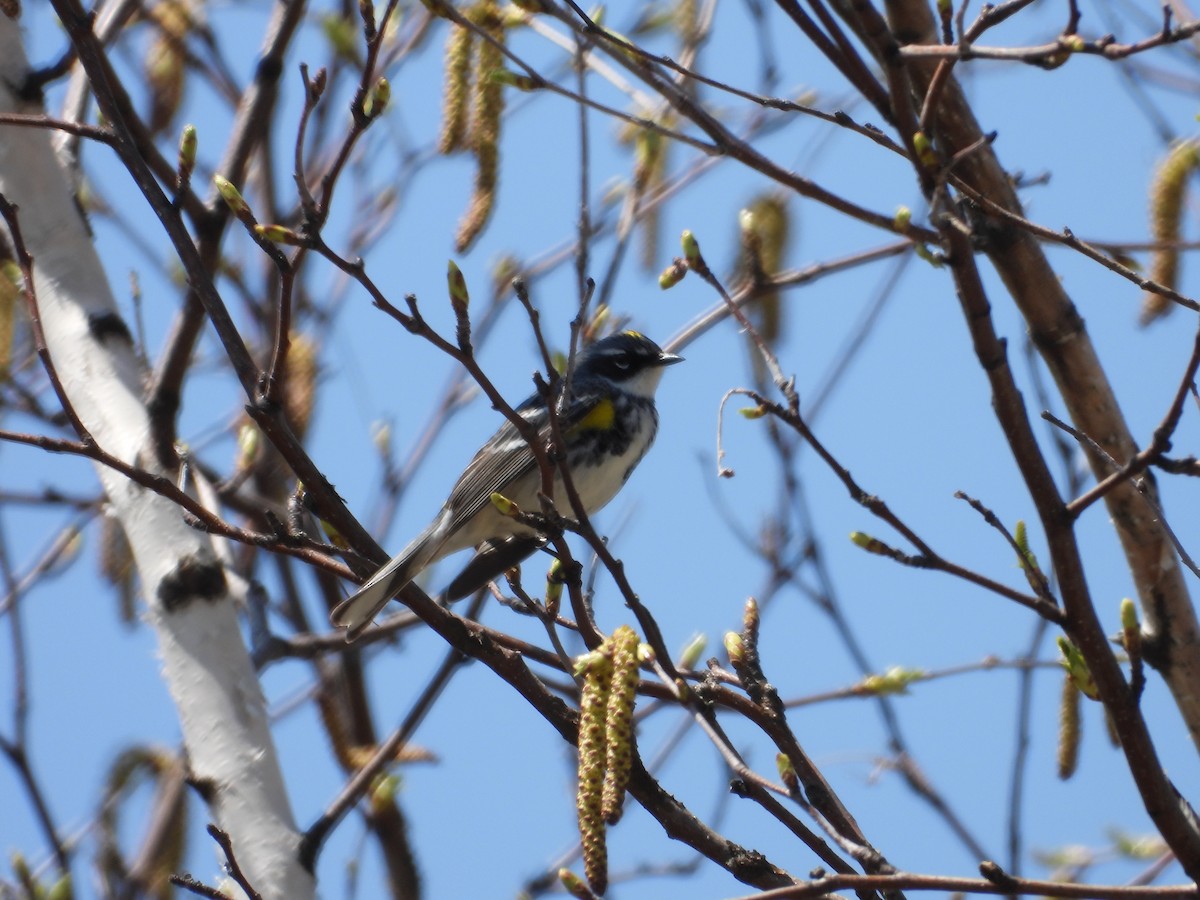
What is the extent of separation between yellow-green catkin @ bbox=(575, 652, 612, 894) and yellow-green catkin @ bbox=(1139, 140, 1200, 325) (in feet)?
7.58

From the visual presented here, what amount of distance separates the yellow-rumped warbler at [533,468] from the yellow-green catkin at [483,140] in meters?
0.64

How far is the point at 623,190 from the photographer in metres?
5.53

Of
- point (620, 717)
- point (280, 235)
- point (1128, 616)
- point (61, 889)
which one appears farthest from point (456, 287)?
point (61, 889)

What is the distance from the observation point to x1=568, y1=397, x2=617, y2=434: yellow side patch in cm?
474

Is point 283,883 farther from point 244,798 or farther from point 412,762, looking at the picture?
point 412,762

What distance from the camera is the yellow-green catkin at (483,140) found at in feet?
11.2

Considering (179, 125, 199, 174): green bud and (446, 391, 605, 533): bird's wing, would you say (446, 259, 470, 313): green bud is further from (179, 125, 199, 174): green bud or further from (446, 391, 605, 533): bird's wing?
(446, 391, 605, 533): bird's wing

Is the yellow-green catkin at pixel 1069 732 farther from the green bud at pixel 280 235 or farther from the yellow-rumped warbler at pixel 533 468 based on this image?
the green bud at pixel 280 235

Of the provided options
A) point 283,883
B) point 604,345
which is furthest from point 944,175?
point 604,345

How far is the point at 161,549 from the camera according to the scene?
137 inches

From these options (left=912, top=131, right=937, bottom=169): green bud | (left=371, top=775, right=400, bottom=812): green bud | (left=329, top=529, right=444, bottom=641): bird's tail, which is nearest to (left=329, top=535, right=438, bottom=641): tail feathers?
(left=329, top=529, right=444, bottom=641): bird's tail

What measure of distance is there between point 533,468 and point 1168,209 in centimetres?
210

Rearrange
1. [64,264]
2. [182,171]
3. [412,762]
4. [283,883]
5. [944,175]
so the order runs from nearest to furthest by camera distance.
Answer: [944,175], [182,171], [283,883], [64,264], [412,762]

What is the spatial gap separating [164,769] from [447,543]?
4.83 feet
